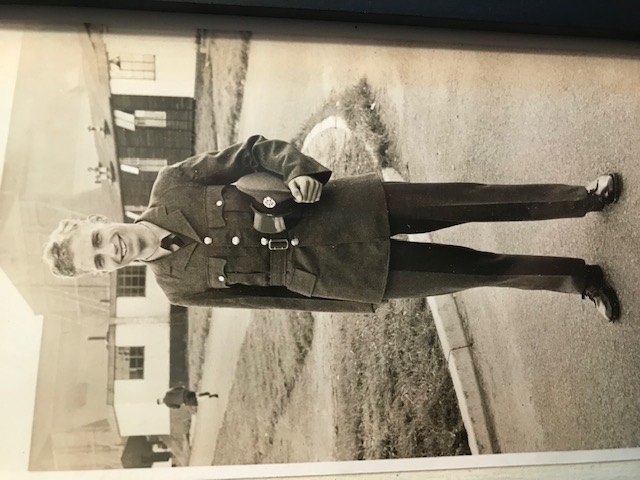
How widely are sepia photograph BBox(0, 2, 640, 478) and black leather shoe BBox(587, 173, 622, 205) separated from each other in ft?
0.05

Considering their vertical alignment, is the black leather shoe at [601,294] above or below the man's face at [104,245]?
below

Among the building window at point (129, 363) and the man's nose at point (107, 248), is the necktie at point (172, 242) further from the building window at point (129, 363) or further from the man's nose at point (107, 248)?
the building window at point (129, 363)

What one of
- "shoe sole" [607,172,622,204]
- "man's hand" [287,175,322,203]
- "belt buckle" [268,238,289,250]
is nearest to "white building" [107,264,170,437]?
"belt buckle" [268,238,289,250]

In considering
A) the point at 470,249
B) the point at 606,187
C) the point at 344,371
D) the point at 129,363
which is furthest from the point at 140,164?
the point at 606,187

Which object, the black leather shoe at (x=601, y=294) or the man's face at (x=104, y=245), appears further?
the black leather shoe at (x=601, y=294)

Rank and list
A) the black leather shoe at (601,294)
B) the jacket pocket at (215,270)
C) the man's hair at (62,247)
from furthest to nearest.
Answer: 1. the black leather shoe at (601,294)
2. the jacket pocket at (215,270)
3. the man's hair at (62,247)

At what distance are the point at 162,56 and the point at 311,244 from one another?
2.20 feet

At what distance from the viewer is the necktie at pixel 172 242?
1.74 m

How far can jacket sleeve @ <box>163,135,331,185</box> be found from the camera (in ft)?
5.80

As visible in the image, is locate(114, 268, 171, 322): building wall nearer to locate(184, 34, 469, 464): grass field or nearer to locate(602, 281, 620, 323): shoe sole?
locate(184, 34, 469, 464): grass field

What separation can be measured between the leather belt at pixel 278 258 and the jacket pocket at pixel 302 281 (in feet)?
0.08

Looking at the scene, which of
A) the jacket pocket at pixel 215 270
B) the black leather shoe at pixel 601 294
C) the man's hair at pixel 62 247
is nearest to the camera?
the man's hair at pixel 62 247

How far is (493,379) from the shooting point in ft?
6.42

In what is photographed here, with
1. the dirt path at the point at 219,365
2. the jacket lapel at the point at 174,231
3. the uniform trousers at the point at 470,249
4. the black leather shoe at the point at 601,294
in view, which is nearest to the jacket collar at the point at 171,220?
the jacket lapel at the point at 174,231
